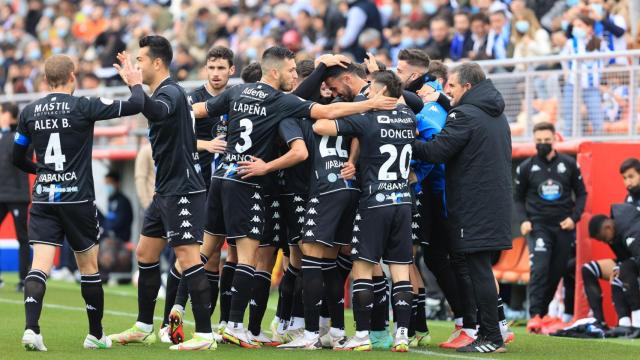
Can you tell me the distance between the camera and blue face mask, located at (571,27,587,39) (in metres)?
15.4

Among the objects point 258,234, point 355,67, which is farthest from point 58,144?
point 355,67

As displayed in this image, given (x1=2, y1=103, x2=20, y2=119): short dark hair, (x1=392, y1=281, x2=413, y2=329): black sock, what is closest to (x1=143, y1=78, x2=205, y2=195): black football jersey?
(x1=392, y1=281, x2=413, y2=329): black sock

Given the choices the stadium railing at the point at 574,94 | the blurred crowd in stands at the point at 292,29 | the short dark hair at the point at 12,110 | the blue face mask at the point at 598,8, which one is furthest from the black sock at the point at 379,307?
the short dark hair at the point at 12,110

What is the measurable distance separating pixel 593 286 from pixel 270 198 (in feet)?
14.3

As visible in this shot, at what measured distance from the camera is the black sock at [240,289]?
9.56 metres

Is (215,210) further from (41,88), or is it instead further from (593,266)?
(41,88)

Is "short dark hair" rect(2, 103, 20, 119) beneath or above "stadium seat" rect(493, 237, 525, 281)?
above

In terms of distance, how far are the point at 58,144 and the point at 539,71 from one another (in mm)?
7663

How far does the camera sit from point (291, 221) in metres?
10.1

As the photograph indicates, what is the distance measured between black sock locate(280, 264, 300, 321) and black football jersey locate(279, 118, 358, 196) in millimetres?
1038

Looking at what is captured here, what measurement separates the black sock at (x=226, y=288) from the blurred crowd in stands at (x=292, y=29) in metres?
6.44

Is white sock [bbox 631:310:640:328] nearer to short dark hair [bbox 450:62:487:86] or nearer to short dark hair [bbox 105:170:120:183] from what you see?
short dark hair [bbox 450:62:487:86]

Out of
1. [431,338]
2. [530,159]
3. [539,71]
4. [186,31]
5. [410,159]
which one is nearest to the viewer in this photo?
[410,159]

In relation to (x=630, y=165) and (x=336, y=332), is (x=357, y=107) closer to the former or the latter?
(x=336, y=332)
